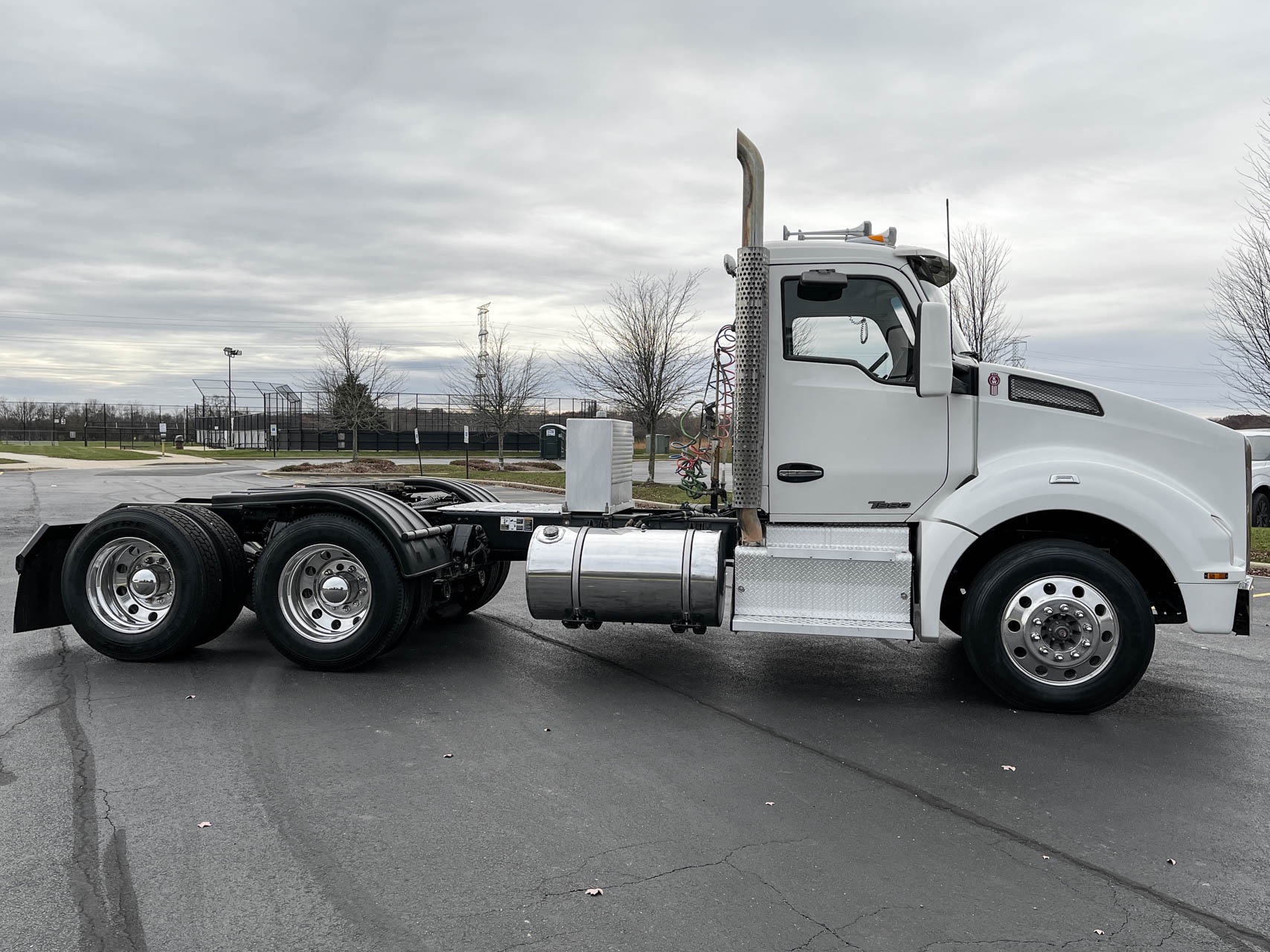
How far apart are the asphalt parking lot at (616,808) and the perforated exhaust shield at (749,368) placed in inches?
54.5

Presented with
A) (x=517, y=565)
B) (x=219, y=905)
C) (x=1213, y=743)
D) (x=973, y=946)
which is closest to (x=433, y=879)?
(x=219, y=905)

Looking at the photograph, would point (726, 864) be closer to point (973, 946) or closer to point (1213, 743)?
point (973, 946)

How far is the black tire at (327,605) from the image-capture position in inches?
247

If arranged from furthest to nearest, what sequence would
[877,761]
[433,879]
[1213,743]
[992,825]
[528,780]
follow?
1. [1213,743]
2. [877,761]
3. [528,780]
4. [992,825]
5. [433,879]

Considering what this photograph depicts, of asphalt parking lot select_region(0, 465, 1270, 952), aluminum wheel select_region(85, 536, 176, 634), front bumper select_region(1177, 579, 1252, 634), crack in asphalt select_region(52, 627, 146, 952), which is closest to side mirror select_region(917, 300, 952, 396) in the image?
front bumper select_region(1177, 579, 1252, 634)

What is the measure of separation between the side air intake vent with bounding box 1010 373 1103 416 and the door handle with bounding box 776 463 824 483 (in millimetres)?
1278

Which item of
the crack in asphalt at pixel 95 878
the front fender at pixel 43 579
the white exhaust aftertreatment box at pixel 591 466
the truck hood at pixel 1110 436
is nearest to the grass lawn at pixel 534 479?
the white exhaust aftertreatment box at pixel 591 466

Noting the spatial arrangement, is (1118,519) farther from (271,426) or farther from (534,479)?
(271,426)

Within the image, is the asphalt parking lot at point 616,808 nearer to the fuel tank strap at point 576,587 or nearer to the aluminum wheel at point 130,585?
the aluminum wheel at point 130,585

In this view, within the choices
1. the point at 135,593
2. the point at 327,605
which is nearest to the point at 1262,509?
the point at 327,605

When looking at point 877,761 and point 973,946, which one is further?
point 877,761

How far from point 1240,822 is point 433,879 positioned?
3.46 m

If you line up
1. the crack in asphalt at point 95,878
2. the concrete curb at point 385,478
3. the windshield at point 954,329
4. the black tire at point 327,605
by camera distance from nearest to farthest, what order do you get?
1. the crack in asphalt at point 95,878
2. the windshield at point 954,329
3. the black tire at point 327,605
4. the concrete curb at point 385,478

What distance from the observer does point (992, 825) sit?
4.08 m
